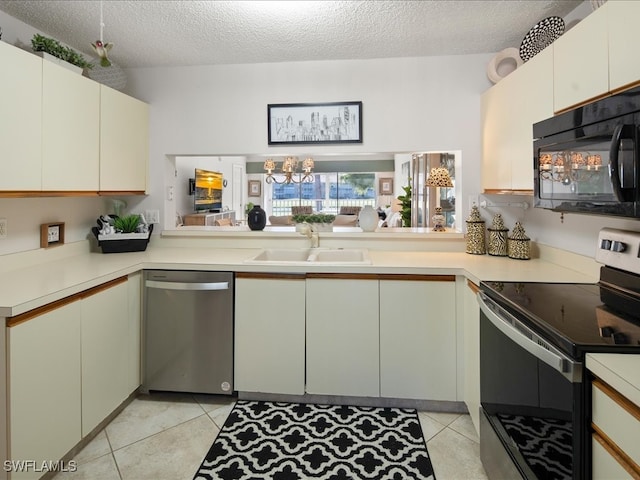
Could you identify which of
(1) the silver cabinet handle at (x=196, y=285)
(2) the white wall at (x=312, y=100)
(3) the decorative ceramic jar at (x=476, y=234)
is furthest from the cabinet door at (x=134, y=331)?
(3) the decorative ceramic jar at (x=476, y=234)

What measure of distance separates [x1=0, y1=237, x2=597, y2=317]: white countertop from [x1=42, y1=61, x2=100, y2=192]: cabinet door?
45cm

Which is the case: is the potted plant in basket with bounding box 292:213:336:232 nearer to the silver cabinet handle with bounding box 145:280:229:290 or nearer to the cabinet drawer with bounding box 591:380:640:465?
the silver cabinet handle with bounding box 145:280:229:290

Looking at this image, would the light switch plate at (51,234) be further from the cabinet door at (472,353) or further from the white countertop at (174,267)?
the cabinet door at (472,353)

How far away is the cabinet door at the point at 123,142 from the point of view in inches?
94.7

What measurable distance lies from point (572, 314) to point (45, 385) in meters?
1.98

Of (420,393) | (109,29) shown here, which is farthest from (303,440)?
(109,29)

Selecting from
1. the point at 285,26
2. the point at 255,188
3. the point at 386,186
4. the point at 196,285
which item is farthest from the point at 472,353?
the point at 255,188

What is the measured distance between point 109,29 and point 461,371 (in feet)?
9.27

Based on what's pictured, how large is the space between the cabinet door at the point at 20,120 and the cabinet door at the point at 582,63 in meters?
2.39

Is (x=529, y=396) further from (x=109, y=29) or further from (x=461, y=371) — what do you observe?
(x=109, y=29)

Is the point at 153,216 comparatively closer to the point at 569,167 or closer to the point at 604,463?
the point at 569,167

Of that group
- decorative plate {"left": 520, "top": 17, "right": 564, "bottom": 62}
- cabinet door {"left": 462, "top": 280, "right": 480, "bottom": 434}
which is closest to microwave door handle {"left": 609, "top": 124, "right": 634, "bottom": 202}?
cabinet door {"left": 462, "top": 280, "right": 480, "bottom": 434}

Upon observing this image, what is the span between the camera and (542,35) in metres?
2.10

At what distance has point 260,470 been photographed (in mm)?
1762
